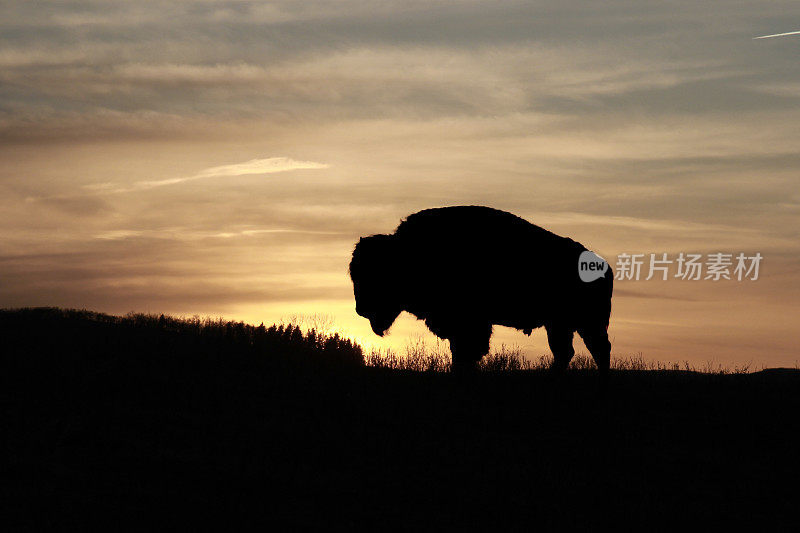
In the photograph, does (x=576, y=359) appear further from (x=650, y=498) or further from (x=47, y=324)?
(x=47, y=324)

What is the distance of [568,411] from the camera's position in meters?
10.9

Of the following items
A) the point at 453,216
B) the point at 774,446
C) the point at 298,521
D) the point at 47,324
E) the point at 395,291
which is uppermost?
the point at 453,216

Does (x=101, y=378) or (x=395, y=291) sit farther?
(x=395, y=291)

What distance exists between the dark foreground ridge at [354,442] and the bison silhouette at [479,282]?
0.94 metres

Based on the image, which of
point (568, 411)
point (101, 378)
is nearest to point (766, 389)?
point (568, 411)

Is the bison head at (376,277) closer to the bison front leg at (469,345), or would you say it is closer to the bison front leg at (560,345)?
the bison front leg at (469,345)

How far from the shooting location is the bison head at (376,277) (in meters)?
13.7

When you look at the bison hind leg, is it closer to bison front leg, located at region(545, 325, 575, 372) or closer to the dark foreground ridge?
bison front leg, located at region(545, 325, 575, 372)

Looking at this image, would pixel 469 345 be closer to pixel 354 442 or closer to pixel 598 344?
pixel 598 344

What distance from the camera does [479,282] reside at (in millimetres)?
13336

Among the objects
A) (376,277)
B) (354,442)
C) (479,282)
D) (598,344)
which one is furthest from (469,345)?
(354,442)

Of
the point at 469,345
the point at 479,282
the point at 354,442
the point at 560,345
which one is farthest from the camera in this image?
the point at 560,345

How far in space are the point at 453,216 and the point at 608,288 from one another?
2863 mm

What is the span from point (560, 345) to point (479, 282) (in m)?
1.70
